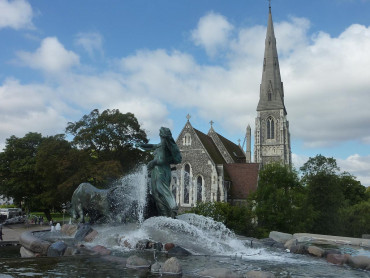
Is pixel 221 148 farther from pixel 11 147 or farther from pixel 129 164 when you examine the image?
pixel 11 147

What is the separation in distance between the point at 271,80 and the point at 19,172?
4768cm

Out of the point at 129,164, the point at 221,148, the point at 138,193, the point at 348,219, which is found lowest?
the point at 348,219

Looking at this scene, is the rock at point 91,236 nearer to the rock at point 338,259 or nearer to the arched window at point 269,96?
the rock at point 338,259

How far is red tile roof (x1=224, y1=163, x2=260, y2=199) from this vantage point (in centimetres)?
3922

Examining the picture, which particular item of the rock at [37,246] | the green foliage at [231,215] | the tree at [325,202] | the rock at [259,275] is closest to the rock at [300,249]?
the rock at [259,275]

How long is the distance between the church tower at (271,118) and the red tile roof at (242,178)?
19.2 m

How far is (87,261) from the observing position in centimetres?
848

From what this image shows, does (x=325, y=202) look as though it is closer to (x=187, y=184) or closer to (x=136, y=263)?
(x=187, y=184)

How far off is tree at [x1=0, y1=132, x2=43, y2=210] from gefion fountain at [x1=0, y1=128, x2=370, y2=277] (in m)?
26.7

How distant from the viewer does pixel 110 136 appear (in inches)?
1356

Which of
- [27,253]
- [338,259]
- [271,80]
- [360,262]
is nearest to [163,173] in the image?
[27,253]

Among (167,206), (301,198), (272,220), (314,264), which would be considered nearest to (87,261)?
(167,206)

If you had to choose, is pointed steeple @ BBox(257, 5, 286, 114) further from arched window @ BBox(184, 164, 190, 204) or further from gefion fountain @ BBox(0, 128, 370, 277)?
gefion fountain @ BBox(0, 128, 370, 277)

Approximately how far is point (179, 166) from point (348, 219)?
19200 mm
